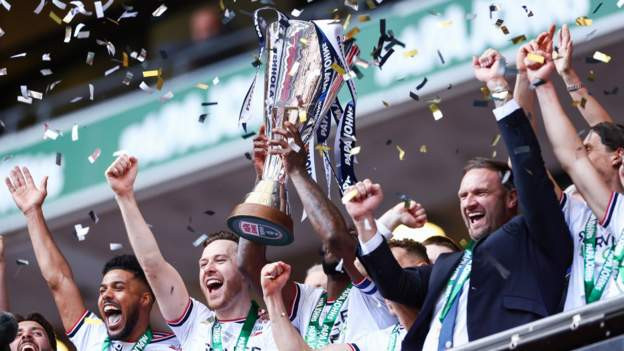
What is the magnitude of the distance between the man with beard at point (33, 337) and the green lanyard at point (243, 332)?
910mm

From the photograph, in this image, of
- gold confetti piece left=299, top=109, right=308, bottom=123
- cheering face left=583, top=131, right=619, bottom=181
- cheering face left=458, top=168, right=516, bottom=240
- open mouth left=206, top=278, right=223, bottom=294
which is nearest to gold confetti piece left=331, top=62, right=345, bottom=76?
gold confetti piece left=299, top=109, right=308, bottom=123

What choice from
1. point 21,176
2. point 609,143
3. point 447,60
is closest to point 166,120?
point 447,60

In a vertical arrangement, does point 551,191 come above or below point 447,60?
below

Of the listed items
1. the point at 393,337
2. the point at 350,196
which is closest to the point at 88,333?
the point at 393,337

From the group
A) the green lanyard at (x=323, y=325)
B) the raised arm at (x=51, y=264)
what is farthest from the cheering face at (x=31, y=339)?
the green lanyard at (x=323, y=325)

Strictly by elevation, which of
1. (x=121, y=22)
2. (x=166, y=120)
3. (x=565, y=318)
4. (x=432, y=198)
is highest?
(x=121, y=22)

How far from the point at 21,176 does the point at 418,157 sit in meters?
3.17

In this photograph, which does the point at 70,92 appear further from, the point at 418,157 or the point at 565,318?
the point at 565,318

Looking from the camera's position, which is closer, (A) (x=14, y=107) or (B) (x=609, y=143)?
(B) (x=609, y=143)

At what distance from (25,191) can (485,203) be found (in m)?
2.14

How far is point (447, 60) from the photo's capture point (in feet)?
25.4

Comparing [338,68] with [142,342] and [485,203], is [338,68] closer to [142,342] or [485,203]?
[485,203]

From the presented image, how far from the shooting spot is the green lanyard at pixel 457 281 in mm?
4449

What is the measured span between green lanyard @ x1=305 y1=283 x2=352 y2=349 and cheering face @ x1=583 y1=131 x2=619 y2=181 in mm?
1019
